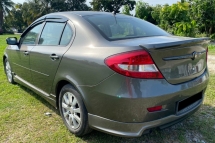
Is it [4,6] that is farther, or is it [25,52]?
[4,6]

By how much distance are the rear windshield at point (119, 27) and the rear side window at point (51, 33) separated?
0.45 m

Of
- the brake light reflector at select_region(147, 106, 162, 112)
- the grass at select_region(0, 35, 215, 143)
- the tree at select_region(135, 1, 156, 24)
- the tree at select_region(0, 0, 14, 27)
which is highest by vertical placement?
the tree at select_region(0, 0, 14, 27)

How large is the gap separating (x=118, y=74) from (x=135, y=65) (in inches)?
6.9

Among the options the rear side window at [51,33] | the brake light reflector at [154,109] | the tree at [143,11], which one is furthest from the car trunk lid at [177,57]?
the tree at [143,11]

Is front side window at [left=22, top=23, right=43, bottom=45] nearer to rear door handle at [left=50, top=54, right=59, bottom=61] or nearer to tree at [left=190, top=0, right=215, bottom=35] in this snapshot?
rear door handle at [left=50, top=54, right=59, bottom=61]

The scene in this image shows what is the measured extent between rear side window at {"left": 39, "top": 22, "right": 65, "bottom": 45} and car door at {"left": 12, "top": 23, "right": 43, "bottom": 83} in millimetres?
200

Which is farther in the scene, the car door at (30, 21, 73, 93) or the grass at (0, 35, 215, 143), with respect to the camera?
the car door at (30, 21, 73, 93)

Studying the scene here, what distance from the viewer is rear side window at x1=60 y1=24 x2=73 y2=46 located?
2586 mm

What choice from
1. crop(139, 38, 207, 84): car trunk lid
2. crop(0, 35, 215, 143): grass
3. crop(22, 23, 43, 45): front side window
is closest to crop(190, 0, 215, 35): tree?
crop(0, 35, 215, 143): grass

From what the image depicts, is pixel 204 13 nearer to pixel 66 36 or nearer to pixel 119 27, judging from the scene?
pixel 119 27

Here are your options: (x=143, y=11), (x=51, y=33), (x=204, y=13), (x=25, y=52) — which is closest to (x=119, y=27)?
(x=51, y=33)

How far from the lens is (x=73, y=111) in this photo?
2504 millimetres

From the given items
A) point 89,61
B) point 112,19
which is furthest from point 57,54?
point 112,19

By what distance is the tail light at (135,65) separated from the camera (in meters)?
1.85
